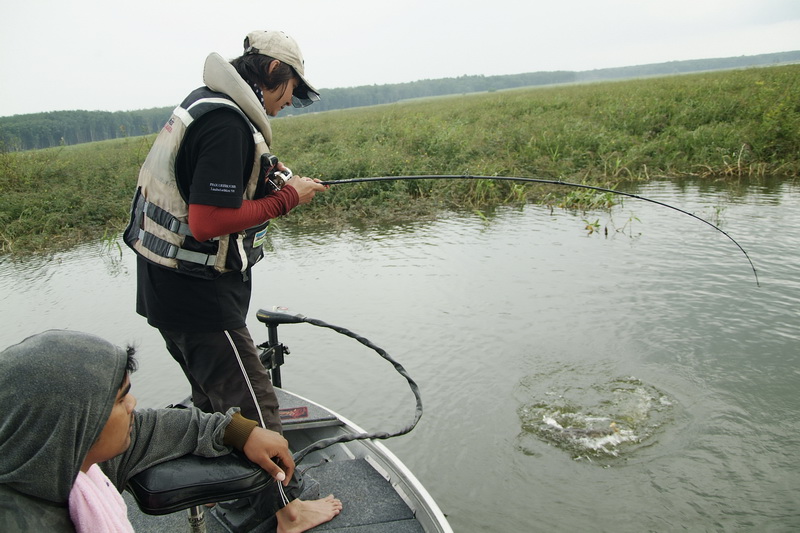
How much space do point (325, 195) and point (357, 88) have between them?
8708 cm

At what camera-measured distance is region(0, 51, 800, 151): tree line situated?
32.1 m

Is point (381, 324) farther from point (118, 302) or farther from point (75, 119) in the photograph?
point (75, 119)

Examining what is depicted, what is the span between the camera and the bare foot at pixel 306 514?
2.55m

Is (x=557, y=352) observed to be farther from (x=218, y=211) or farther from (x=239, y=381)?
(x=218, y=211)

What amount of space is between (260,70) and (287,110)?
0.68m

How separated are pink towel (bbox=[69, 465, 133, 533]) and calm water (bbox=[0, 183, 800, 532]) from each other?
7.73 feet

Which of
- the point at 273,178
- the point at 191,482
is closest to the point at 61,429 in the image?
the point at 191,482

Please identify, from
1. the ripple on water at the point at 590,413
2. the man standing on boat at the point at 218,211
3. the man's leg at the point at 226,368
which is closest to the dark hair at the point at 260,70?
the man standing on boat at the point at 218,211

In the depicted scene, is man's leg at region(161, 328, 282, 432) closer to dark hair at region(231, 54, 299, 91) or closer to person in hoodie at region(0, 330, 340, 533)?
person in hoodie at region(0, 330, 340, 533)

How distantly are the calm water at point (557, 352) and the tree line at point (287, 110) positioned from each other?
2.34 metres

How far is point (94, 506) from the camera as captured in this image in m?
1.33

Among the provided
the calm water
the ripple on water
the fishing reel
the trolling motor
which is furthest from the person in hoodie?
the ripple on water

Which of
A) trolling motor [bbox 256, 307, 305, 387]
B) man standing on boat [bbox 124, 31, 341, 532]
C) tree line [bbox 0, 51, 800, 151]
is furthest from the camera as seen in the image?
tree line [bbox 0, 51, 800, 151]

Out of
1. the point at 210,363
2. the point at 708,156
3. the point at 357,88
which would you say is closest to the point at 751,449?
the point at 210,363
